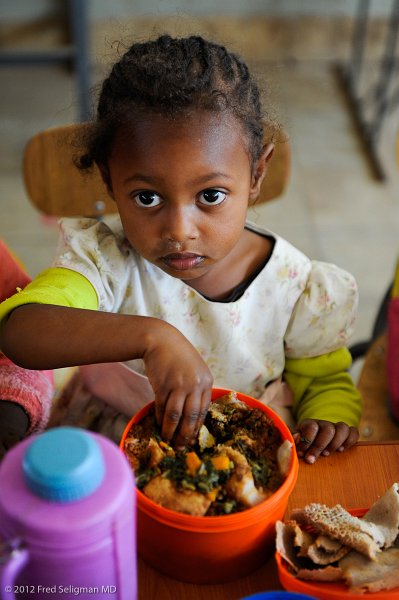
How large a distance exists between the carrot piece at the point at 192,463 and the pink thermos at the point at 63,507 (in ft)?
0.56

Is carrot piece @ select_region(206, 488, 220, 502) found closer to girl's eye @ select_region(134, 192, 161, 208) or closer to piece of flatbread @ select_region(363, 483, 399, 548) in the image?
piece of flatbread @ select_region(363, 483, 399, 548)

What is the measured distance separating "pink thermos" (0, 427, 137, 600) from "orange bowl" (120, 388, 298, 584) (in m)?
0.13

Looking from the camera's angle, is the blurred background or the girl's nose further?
the blurred background

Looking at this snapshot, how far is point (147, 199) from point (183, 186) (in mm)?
55

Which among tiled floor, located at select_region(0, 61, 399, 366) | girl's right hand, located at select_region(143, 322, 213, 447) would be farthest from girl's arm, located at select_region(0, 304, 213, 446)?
tiled floor, located at select_region(0, 61, 399, 366)

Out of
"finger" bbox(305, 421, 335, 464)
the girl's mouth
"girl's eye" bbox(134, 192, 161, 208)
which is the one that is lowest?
"finger" bbox(305, 421, 335, 464)

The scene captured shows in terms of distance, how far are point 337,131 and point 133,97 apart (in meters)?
2.34

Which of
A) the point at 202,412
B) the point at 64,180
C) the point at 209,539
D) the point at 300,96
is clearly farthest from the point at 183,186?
the point at 300,96

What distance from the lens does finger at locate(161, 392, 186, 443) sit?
2.46 feet

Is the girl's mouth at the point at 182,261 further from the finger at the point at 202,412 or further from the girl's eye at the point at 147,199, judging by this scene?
the finger at the point at 202,412

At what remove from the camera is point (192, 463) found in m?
0.72

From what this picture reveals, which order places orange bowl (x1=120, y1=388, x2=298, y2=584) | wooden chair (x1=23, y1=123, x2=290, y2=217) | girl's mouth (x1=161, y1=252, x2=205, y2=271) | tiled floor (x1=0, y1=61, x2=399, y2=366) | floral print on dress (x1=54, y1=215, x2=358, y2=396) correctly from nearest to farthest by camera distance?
orange bowl (x1=120, y1=388, x2=298, y2=584) < girl's mouth (x1=161, y1=252, x2=205, y2=271) < floral print on dress (x1=54, y1=215, x2=358, y2=396) < wooden chair (x1=23, y1=123, x2=290, y2=217) < tiled floor (x1=0, y1=61, x2=399, y2=366)

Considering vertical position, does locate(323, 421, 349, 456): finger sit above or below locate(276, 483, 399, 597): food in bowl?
below

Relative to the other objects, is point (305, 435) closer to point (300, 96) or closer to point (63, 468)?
point (63, 468)
